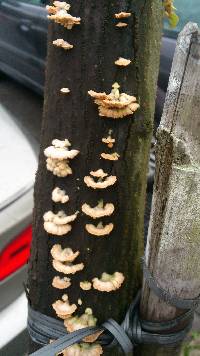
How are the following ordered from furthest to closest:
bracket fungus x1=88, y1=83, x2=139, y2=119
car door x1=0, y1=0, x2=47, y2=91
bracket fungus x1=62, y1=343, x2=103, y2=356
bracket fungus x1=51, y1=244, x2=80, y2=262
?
car door x1=0, y1=0, x2=47, y2=91 → bracket fungus x1=62, y1=343, x2=103, y2=356 → bracket fungus x1=51, y1=244, x2=80, y2=262 → bracket fungus x1=88, y1=83, x2=139, y2=119

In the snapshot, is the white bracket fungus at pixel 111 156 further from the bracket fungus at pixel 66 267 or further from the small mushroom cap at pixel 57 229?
the bracket fungus at pixel 66 267

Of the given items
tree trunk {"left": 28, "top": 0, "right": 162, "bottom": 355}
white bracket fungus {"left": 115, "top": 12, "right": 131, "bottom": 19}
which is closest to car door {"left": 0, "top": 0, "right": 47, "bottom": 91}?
tree trunk {"left": 28, "top": 0, "right": 162, "bottom": 355}

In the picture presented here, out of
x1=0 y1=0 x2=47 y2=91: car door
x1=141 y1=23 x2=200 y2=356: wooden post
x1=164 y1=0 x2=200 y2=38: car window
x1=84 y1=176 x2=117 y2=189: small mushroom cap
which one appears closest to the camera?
x1=141 y1=23 x2=200 y2=356: wooden post

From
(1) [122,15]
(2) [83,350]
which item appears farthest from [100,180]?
(2) [83,350]

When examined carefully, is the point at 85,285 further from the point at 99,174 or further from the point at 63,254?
the point at 99,174

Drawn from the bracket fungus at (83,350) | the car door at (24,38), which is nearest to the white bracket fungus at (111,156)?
the bracket fungus at (83,350)

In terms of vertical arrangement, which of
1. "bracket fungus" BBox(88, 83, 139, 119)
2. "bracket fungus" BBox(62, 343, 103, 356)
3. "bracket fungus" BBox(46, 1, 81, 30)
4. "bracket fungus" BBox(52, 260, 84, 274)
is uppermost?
"bracket fungus" BBox(46, 1, 81, 30)

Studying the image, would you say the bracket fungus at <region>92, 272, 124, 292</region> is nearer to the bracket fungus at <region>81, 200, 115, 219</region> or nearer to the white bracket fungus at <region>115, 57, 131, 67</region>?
the bracket fungus at <region>81, 200, 115, 219</region>
